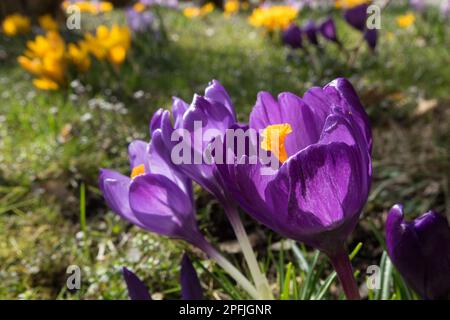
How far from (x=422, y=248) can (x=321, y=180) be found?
216 millimetres

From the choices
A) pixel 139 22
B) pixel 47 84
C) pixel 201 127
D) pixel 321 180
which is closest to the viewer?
pixel 321 180

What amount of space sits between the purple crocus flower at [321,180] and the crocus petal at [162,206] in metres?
0.18

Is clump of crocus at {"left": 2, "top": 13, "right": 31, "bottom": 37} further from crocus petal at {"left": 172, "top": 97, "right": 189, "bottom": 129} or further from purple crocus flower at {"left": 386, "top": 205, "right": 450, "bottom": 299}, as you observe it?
purple crocus flower at {"left": 386, "top": 205, "right": 450, "bottom": 299}

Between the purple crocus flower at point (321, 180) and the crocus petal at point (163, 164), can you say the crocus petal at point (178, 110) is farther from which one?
the purple crocus flower at point (321, 180)

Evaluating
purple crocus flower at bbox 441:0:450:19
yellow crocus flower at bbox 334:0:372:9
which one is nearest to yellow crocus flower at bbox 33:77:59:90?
yellow crocus flower at bbox 334:0:372:9

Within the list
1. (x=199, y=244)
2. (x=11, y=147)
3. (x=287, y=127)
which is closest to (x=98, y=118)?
(x=11, y=147)

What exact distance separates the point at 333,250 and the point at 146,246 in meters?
0.97

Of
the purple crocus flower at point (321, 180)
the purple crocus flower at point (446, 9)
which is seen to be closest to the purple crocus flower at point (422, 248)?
the purple crocus flower at point (321, 180)

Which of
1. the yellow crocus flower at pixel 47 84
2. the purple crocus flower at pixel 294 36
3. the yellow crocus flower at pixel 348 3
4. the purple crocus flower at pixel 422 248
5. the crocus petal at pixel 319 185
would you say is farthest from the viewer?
the yellow crocus flower at pixel 348 3

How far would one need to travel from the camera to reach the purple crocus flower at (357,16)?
3547mm

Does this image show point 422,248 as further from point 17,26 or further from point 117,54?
point 17,26

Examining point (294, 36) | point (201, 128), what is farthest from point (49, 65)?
point (201, 128)

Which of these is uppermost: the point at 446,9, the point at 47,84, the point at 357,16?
the point at 446,9

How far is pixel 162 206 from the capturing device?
Answer: 106cm
